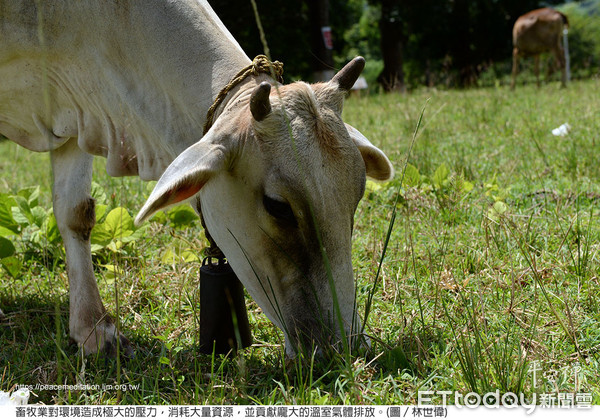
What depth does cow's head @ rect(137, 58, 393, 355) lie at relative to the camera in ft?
6.34

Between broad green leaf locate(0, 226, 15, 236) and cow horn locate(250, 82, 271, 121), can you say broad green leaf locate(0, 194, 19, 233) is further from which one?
A: cow horn locate(250, 82, 271, 121)

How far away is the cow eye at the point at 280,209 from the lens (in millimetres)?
1971

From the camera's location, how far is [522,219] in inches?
138

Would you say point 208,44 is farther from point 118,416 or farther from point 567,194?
point 567,194

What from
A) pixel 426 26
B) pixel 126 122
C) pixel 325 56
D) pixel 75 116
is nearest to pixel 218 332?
pixel 126 122

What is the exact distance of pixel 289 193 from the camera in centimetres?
194

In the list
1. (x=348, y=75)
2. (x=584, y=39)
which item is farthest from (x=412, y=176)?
(x=584, y=39)

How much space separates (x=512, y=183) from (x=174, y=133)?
8.80ft

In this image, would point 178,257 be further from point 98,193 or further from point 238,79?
point 238,79

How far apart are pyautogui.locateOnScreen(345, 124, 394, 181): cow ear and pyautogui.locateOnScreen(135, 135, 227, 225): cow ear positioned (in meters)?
0.53

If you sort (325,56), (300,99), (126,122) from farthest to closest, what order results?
1. (325,56)
2. (126,122)
3. (300,99)

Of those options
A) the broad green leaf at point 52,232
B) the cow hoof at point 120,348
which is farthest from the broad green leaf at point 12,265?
the cow hoof at point 120,348

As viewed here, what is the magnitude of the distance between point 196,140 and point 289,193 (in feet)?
1.99

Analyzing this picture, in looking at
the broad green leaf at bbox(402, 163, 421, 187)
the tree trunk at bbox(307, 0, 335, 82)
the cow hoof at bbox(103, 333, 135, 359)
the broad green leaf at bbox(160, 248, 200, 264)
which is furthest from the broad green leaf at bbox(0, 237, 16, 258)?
the tree trunk at bbox(307, 0, 335, 82)
